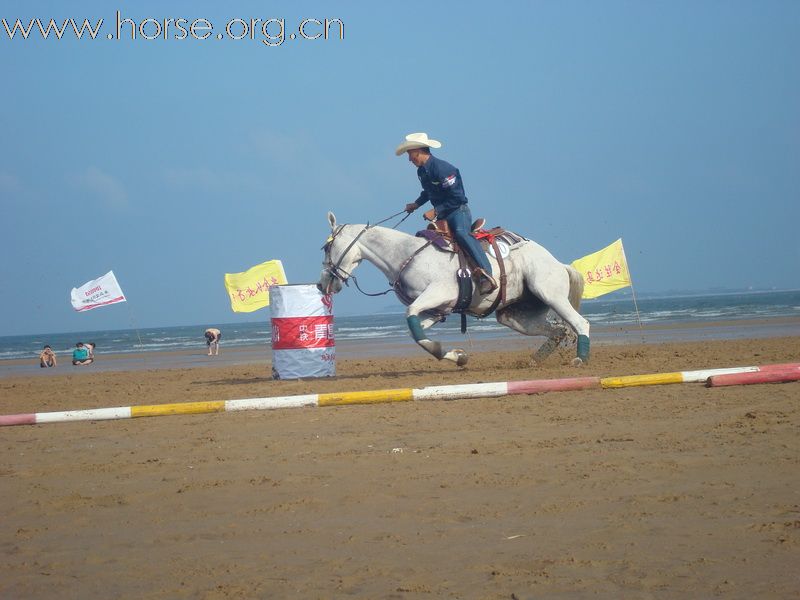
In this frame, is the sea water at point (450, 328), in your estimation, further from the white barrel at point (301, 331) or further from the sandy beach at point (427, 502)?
the sandy beach at point (427, 502)

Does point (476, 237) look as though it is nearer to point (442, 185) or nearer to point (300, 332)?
point (442, 185)

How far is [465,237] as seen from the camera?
1104 cm

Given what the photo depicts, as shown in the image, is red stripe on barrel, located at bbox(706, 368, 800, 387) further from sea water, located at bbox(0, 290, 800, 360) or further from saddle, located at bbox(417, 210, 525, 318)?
sea water, located at bbox(0, 290, 800, 360)

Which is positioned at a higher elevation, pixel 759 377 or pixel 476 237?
pixel 476 237

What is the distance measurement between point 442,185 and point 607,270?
9.89 meters

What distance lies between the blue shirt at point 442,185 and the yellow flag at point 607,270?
9.34 metres

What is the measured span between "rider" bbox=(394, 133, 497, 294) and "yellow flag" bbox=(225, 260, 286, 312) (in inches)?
368

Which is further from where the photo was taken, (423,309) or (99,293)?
(99,293)

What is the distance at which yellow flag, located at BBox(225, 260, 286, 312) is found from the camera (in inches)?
803

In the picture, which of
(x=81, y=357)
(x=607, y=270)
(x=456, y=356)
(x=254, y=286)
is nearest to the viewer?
(x=456, y=356)

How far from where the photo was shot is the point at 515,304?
12.3 m

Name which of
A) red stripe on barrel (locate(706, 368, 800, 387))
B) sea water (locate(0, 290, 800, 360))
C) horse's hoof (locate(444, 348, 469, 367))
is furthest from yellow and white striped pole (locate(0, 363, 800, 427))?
sea water (locate(0, 290, 800, 360))

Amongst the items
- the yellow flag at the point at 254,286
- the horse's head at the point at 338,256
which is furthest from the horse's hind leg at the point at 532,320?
the yellow flag at the point at 254,286

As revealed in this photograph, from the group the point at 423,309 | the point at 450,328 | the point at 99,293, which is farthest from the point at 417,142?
the point at 450,328
